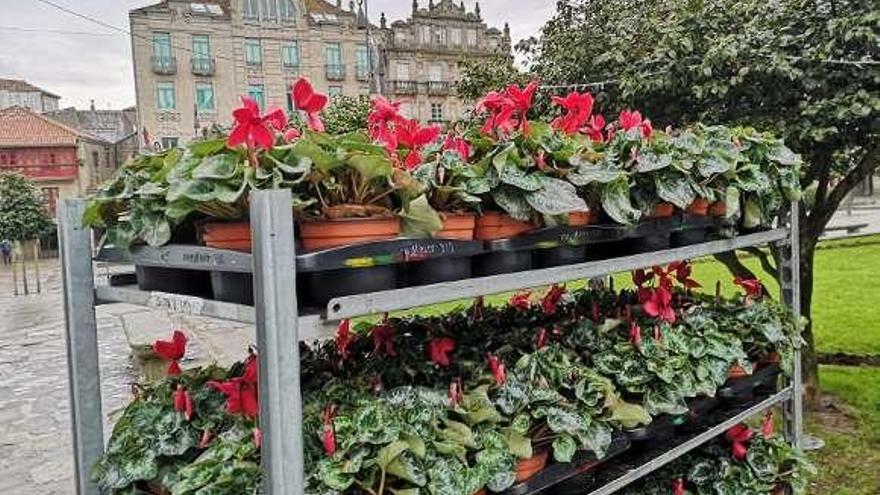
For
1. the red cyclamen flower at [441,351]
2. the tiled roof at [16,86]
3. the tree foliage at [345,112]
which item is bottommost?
the red cyclamen flower at [441,351]

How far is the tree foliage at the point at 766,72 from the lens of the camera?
2916 millimetres

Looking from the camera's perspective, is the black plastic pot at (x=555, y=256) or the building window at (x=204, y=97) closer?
the black plastic pot at (x=555, y=256)

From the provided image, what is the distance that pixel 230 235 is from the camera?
1.29 meters

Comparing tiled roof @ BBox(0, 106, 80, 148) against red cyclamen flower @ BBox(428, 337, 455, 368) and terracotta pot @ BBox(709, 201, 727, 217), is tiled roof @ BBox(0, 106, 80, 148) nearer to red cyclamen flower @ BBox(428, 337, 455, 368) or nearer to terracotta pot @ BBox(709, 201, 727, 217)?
red cyclamen flower @ BBox(428, 337, 455, 368)

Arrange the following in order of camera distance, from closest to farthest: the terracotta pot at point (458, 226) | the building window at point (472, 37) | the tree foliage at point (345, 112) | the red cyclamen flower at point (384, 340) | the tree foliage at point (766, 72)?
1. the terracotta pot at point (458, 226)
2. the red cyclamen flower at point (384, 340)
3. the tree foliage at point (766, 72)
4. the tree foliage at point (345, 112)
5. the building window at point (472, 37)

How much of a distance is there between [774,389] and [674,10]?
6.46 feet

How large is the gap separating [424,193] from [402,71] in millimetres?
26681

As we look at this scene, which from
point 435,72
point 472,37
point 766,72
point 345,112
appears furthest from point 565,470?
point 472,37

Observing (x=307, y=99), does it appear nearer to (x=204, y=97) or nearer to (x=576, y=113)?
(x=576, y=113)

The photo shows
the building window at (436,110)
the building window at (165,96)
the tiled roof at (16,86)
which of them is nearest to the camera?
the building window at (165,96)

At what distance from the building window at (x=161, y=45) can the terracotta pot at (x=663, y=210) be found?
24.3 m

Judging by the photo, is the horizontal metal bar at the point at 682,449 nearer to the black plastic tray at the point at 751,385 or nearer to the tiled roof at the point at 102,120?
the black plastic tray at the point at 751,385

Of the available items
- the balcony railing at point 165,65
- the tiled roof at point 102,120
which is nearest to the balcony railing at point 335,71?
the balcony railing at point 165,65

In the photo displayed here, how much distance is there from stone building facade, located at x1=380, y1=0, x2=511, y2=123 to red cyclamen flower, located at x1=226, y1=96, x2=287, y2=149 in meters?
25.5
